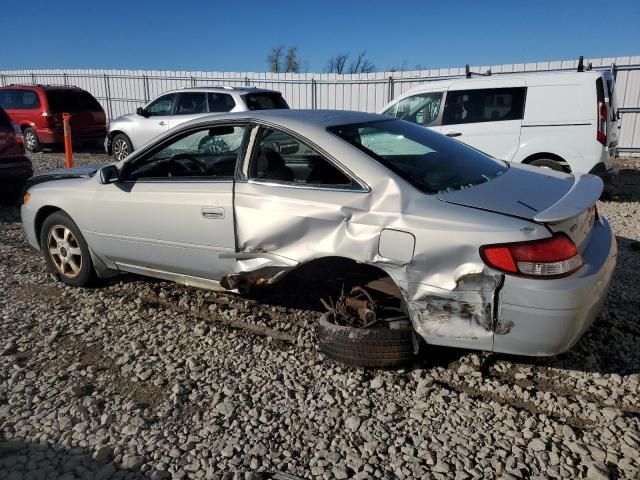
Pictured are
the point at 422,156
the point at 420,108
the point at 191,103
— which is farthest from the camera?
the point at 191,103

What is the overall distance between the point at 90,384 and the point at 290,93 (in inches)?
628

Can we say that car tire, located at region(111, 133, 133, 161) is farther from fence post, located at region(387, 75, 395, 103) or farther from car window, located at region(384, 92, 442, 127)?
fence post, located at region(387, 75, 395, 103)

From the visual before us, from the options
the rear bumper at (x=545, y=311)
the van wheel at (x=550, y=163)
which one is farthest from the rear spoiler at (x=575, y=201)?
the van wheel at (x=550, y=163)

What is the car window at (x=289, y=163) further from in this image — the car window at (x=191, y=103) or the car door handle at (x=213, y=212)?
the car window at (x=191, y=103)

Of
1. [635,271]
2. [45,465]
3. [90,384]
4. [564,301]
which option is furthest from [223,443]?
[635,271]

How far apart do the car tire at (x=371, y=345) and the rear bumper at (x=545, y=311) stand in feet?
1.78

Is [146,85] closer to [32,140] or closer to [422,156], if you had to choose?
[32,140]

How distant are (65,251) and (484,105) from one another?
6.30m

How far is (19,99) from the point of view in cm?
1383

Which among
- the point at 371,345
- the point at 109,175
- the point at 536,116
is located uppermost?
the point at 536,116

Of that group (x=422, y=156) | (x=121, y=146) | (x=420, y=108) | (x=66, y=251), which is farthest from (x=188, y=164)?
(x=121, y=146)

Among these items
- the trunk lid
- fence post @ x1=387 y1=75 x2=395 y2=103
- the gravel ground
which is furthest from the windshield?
fence post @ x1=387 y1=75 x2=395 y2=103

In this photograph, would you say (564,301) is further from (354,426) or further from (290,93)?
(290,93)

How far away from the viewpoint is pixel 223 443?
2.59 metres
